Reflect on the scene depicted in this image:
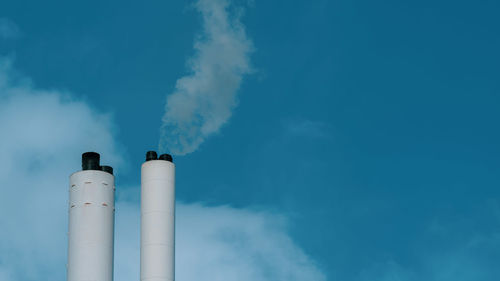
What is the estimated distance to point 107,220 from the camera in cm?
6844

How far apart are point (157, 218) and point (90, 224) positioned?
5038 millimetres

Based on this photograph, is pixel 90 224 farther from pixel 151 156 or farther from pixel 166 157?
pixel 166 157

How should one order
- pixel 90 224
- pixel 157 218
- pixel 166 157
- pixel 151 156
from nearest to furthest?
pixel 90 224, pixel 157 218, pixel 151 156, pixel 166 157

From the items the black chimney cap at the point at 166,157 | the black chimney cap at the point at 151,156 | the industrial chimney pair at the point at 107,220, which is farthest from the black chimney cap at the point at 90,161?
the black chimney cap at the point at 166,157

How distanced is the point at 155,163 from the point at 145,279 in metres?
8.96

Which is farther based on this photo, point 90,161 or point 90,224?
point 90,161

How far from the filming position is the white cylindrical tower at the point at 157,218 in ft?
223

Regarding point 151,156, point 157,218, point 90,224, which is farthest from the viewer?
point 151,156

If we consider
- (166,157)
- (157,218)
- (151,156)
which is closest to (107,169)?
(151,156)

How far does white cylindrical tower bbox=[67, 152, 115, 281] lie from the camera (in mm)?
66500

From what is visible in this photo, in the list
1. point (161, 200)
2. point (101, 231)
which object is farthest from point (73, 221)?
point (161, 200)

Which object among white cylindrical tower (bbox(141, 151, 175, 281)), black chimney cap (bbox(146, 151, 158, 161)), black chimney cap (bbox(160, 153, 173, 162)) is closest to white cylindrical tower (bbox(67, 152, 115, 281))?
white cylindrical tower (bbox(141, 151, 175, 281))

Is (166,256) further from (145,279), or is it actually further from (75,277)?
(75,277)

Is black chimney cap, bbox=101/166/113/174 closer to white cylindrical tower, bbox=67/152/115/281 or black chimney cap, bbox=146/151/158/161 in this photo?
white cylindrical tower, bbox=67/152/115/281
